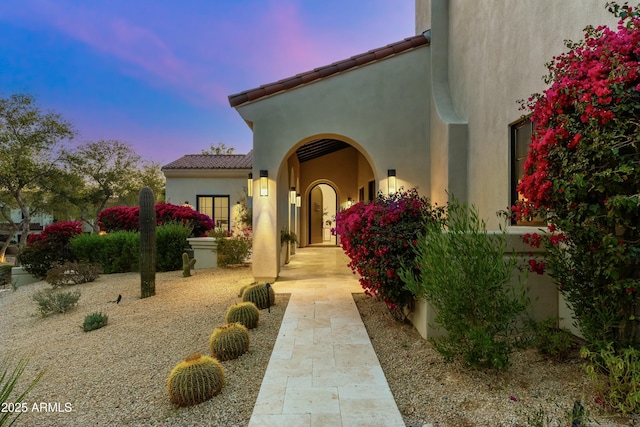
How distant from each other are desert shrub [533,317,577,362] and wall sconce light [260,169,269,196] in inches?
213

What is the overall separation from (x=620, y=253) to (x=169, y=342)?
4.90 metres

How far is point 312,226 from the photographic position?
1859cm

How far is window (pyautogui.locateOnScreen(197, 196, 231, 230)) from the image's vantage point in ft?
55.1

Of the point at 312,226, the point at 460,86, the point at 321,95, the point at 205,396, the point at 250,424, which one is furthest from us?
the point at 312,226

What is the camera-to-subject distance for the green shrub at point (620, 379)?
240cm

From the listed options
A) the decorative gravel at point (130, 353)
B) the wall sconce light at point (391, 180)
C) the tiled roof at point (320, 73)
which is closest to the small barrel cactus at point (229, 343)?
the decorative gravel at point (130, 353)

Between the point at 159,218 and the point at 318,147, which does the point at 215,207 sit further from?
the point at 318,147

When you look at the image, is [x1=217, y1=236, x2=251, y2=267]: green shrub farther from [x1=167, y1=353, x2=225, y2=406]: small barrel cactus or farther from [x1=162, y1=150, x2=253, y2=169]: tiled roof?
[x1=162, y1=150, x2=253, y2=169]: tiled roof

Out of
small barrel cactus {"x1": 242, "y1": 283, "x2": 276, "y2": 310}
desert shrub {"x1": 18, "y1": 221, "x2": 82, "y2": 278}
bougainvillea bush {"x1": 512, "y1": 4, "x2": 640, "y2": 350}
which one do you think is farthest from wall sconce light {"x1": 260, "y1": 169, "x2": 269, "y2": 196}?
desert shrub {"x1": 18, "y1": 221, "x2": 82, "y2": 278}

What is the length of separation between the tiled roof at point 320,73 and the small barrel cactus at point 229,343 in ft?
16.9

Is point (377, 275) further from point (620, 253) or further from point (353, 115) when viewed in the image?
point (353, 115)

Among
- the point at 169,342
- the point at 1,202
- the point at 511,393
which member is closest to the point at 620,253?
the point at 511,393

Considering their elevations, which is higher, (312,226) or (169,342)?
(312,226)

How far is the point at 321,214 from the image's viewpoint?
19.8m
